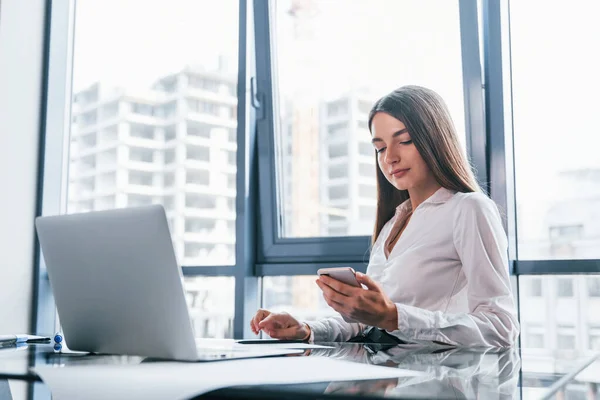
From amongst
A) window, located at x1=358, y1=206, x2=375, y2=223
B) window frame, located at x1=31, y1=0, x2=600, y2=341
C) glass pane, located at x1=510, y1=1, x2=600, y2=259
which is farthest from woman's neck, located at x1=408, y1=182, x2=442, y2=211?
window, located at x1=358, y1=206, x2=375, y2=223

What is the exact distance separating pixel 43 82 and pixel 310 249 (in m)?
1.53

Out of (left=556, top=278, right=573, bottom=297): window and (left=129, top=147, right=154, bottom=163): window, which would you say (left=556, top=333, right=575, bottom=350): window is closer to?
(left=556, top=278, right=573, bottom=297): window

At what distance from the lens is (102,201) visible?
3.19m

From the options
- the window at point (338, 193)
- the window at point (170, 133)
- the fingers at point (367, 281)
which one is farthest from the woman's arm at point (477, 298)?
the window at point (170, 133)

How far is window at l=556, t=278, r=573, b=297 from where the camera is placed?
214 centimetres

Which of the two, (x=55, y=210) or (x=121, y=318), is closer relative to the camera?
(x=121, y=318)

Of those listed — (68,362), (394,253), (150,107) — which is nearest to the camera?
(68,362)

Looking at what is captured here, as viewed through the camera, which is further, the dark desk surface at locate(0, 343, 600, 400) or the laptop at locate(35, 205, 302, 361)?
the laptop at locate(35, 205, 302, 361)

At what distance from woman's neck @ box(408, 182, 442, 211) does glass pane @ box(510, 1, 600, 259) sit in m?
0.47

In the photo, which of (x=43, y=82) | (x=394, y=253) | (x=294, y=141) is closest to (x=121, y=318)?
(x=394, y=253)

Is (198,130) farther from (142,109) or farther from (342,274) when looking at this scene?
(342,274)

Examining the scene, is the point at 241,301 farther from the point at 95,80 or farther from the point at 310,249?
the point at 95,80

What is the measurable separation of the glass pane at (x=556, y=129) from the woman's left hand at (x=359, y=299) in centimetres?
96

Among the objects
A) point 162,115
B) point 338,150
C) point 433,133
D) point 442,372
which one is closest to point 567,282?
point 433,133
